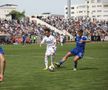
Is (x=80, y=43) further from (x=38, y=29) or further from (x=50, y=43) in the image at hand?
(x=38, y=29)

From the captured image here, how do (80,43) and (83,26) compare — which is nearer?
(80,43)

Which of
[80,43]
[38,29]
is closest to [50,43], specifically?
[80,43]

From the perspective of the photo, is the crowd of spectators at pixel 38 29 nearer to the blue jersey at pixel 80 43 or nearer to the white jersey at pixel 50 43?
the white jersey at pixel 50 43

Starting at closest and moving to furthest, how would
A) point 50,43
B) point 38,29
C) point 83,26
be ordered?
1. point 50,43
2. point 38,29
3. point 83,26

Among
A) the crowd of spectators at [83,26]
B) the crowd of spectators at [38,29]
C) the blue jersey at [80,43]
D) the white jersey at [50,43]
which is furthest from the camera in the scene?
the crowd of spectators at [83,26]

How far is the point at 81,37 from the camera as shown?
21781mm

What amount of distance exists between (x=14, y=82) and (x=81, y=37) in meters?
6.19

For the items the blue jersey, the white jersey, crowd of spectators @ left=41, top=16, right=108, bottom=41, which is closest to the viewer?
the blue jersey

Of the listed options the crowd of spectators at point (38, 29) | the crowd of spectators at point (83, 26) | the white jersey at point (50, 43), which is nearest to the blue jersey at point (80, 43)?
the white jersey at point (50, 43)

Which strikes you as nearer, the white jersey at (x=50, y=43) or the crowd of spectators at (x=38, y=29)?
the white jersey at (x=50, y=43)

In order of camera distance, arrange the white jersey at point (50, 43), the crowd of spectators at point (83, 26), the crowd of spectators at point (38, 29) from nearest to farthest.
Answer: the white jersey at point (50, 43)
the crowd of spectators at point (38, 29)
the crowd of spectators at point (83, 26)

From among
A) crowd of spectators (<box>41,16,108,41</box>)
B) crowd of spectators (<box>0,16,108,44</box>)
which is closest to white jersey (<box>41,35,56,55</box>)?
crowd of spectators (<box>0,16,108,44</box>)

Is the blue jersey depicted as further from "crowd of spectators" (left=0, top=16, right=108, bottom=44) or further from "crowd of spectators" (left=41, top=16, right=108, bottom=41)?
"crowd of spectators" (left=41, top=16, right=108, bottom=41)

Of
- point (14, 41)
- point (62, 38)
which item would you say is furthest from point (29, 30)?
point (62, 38)
